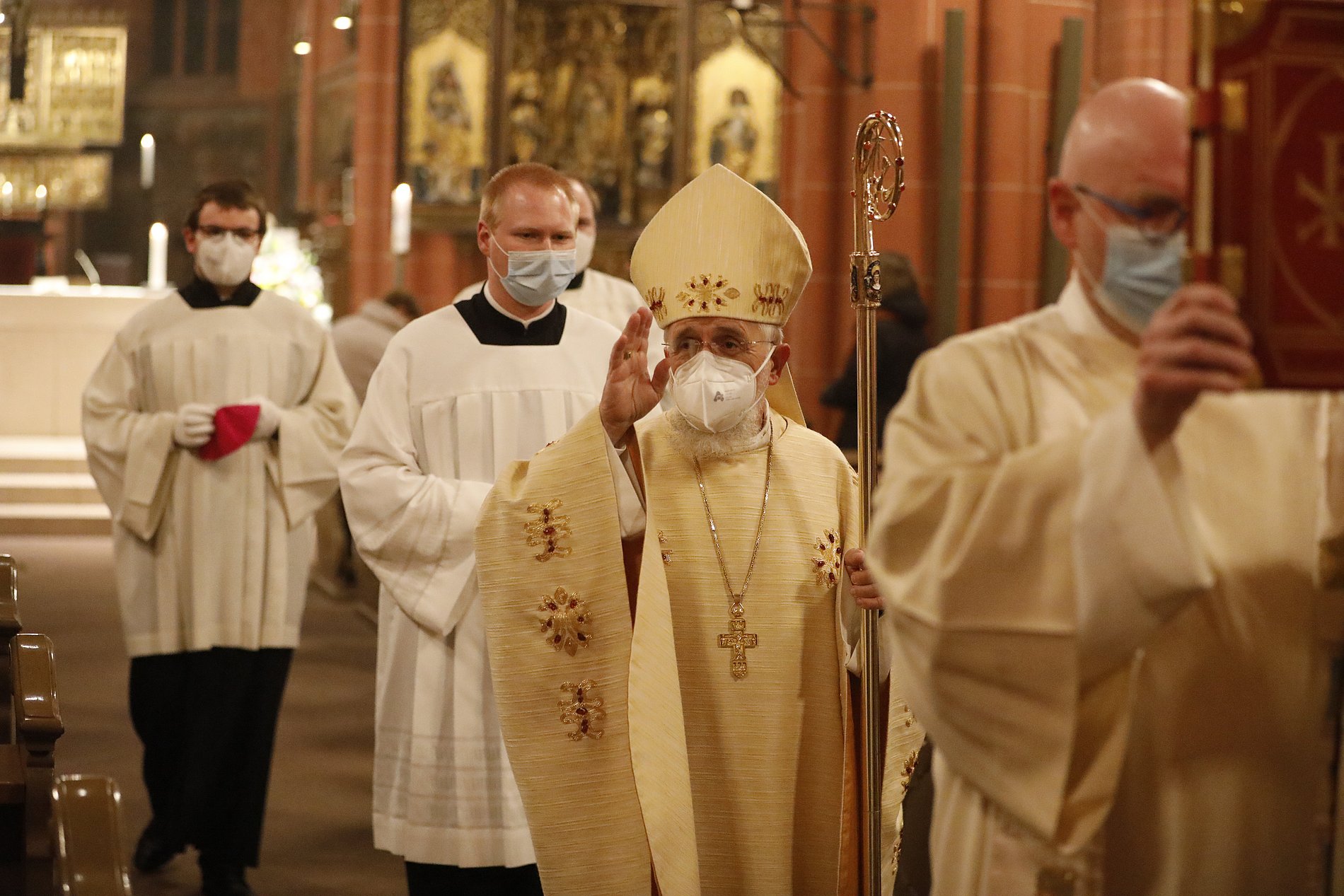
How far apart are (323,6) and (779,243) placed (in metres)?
14.5

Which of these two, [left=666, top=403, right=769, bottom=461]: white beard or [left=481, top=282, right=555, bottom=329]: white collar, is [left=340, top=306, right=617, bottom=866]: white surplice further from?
[left=666, top=403, right=769, bottom=461]: white beard

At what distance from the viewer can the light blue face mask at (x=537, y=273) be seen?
371 centimetres

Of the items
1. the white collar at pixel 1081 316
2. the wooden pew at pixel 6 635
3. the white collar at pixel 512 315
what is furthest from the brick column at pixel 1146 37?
the white collar at pixel 1081 316

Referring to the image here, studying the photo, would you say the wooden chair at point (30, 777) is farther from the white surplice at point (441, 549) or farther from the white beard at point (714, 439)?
the white beard at point (714, 439)

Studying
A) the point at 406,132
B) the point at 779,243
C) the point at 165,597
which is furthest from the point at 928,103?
the point at 779,243

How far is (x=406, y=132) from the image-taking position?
1262 centimetres

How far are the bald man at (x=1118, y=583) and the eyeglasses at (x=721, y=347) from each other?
1136 millimetres

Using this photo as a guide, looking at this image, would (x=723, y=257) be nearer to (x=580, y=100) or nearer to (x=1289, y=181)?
(x=1289, y=181)

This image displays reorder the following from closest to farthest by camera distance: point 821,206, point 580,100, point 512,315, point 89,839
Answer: point 89,839, point 512,315, point 821,206, point 580,100

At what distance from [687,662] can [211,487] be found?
2444 mm

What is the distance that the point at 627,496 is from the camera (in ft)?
10.7

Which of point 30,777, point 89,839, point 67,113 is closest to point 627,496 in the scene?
point 30,777

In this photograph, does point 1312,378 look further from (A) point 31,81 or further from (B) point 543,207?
(A) point 31,81

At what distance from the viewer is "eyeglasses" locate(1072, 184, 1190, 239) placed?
1878 millimetres
